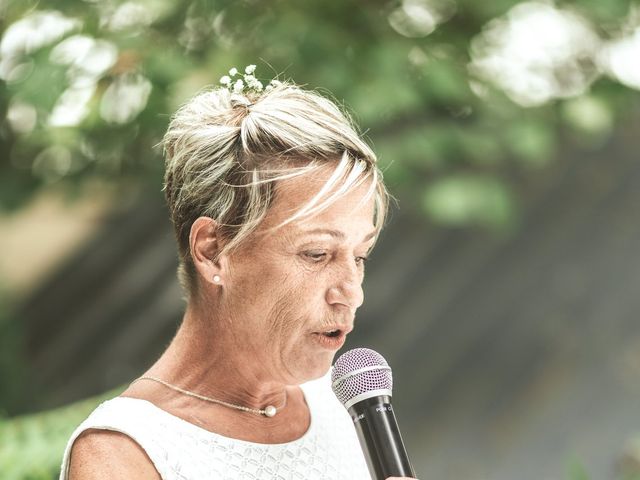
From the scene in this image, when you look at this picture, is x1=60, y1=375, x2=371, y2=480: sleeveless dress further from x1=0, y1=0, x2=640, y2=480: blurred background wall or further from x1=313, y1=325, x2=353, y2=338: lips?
x1=0, y1=0, x2=640, y2=480: blurred background wall

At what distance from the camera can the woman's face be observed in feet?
5.33

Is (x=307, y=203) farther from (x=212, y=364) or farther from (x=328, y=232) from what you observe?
(x=212, y=364)

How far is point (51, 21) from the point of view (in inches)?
146

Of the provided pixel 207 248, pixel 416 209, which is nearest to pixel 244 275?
→ pixel 207 248

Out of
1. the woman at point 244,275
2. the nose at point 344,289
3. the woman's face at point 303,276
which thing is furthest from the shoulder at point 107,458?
the nose at point 344,289

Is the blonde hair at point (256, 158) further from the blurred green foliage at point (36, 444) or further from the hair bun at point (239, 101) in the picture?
the blurred green foliage at point (36, 444)

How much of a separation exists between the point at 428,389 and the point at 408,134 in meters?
3.11

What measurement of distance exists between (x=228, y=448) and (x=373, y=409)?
0.93 feet

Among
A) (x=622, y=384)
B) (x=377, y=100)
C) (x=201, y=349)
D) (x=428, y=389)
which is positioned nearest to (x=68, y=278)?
(x=428, y=389)

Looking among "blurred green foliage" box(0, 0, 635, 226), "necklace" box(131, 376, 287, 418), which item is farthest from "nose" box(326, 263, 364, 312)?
"blurred green foliage" box(0, 0, 635, 226)

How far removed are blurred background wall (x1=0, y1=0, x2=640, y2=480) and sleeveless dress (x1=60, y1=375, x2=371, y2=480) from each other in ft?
3.93

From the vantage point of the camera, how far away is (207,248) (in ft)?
5.53

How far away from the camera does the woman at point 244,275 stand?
162cm

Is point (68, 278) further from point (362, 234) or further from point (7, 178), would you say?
point (362, 234)
